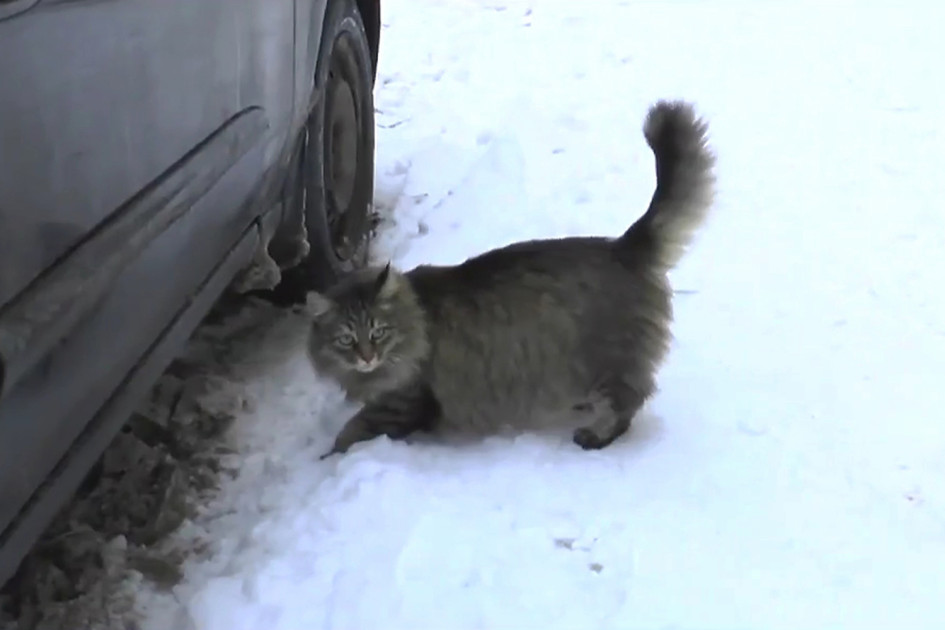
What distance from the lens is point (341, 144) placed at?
161 inches

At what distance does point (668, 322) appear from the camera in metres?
3.21

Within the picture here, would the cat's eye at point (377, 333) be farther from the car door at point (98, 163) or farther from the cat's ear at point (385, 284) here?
the car door at point (98, 163)

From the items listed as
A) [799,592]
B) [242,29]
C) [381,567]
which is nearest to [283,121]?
[242,29]

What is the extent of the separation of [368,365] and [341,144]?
1276mm

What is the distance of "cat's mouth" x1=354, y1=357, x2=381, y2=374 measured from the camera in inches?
122

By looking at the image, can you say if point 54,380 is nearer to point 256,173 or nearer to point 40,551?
point 40,551

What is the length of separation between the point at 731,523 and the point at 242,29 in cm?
178

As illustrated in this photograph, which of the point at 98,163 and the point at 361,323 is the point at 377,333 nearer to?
the point at 361,323

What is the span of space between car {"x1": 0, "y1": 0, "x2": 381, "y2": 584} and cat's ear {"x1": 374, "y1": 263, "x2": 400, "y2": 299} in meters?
0.39

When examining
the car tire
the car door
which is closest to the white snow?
the car tire

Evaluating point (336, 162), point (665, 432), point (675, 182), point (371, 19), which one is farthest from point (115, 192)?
point (371, 19)

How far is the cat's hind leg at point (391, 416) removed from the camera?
3.17m

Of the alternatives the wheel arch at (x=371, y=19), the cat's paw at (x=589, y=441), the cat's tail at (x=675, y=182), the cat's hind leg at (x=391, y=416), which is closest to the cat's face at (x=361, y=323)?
the cat's hind leg at (x=391, y=416)

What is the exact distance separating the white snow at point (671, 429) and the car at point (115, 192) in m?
0.59
